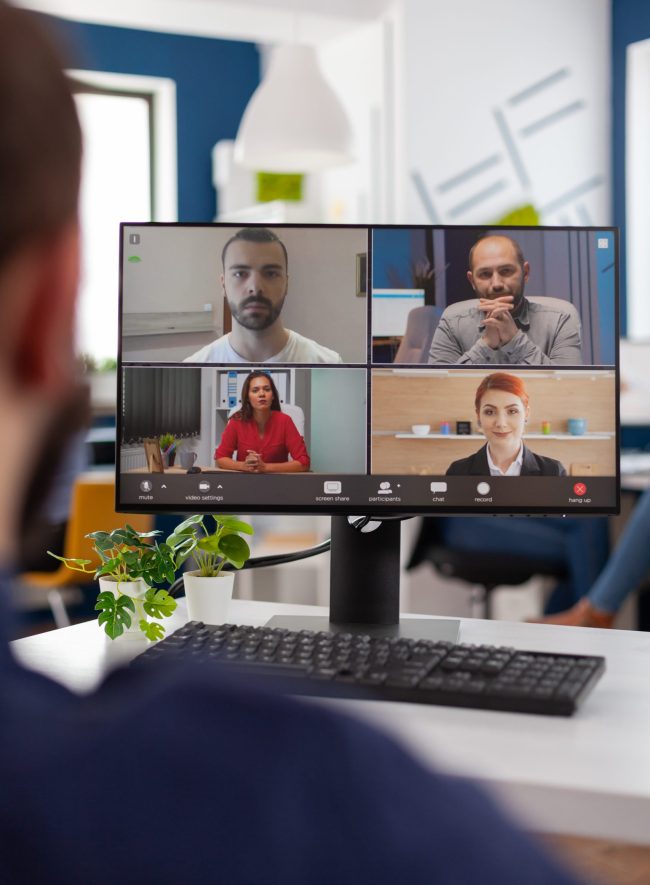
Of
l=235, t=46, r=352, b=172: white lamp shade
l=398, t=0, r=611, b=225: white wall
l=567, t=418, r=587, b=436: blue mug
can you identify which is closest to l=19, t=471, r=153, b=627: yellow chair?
l=235, t=46, r=352, b=172: white lamp shade

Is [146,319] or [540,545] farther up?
[146,319]

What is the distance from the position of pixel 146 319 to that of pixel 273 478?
27 centimetres

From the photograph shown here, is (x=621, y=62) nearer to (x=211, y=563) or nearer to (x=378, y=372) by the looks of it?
(x=378, y=372)

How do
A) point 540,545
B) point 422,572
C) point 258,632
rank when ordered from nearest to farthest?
1. point 258,632
2. point 540,545
3. point 422,572

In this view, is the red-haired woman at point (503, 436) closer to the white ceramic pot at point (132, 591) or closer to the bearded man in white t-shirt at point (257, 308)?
the bearded man in white t-shirt at point (257, 308)

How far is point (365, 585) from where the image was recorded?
1.53 m

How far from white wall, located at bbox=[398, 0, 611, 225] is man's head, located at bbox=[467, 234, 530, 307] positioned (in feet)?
11.0

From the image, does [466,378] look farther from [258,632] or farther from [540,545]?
[540,545]

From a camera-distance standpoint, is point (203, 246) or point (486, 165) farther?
point (486, 165)

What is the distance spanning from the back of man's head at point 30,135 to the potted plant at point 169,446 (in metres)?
1.20

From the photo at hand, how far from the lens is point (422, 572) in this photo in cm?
440

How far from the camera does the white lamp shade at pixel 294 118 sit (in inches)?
152

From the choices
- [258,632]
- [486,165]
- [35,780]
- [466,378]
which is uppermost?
[486,165]

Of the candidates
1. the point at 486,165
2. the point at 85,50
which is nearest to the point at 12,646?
the point at 85,50
